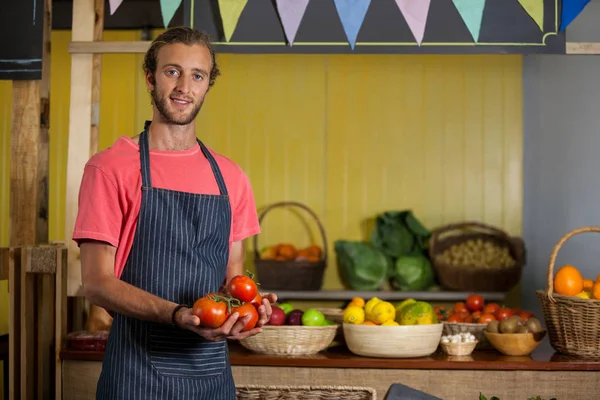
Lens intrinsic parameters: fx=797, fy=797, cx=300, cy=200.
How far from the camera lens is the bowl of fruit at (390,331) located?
348 centimetres

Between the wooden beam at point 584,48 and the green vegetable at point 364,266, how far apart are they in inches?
106

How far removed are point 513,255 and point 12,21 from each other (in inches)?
156

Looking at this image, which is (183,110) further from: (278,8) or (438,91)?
(438,91)

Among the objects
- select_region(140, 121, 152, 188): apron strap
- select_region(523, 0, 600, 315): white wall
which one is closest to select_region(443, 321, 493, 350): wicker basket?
select_region(523, 0, 600, 315): white wall

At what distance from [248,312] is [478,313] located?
232 cm

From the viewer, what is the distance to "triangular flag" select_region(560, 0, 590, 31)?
3834 mm

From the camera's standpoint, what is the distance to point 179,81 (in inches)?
86.6

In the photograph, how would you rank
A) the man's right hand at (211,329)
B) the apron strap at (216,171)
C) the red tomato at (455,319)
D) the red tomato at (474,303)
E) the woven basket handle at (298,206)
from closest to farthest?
the man's right hand at (211,329), the apron strap at (216,171), the red tomato at (455,319), the red tomato at (474,303), the woven basket handle at (298,206)

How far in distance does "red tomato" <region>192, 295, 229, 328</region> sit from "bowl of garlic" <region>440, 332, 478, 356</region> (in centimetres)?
194

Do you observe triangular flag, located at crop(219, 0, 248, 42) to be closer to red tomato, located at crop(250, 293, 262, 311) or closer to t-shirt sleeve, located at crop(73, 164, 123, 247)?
t-shirt sleeve, located at crop(73, 164, 123, 247)

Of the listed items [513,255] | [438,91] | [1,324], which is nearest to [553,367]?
[513,255]

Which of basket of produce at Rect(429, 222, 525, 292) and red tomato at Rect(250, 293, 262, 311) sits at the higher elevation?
red tomato at Rect(250, 293, 262, 311)

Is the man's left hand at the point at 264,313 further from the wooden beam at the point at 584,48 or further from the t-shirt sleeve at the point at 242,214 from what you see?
the wooden beam at the point at 584,48

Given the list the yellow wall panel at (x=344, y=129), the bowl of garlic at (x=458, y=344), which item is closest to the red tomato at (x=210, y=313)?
the bowl of garlic at (x=458, y=344)
